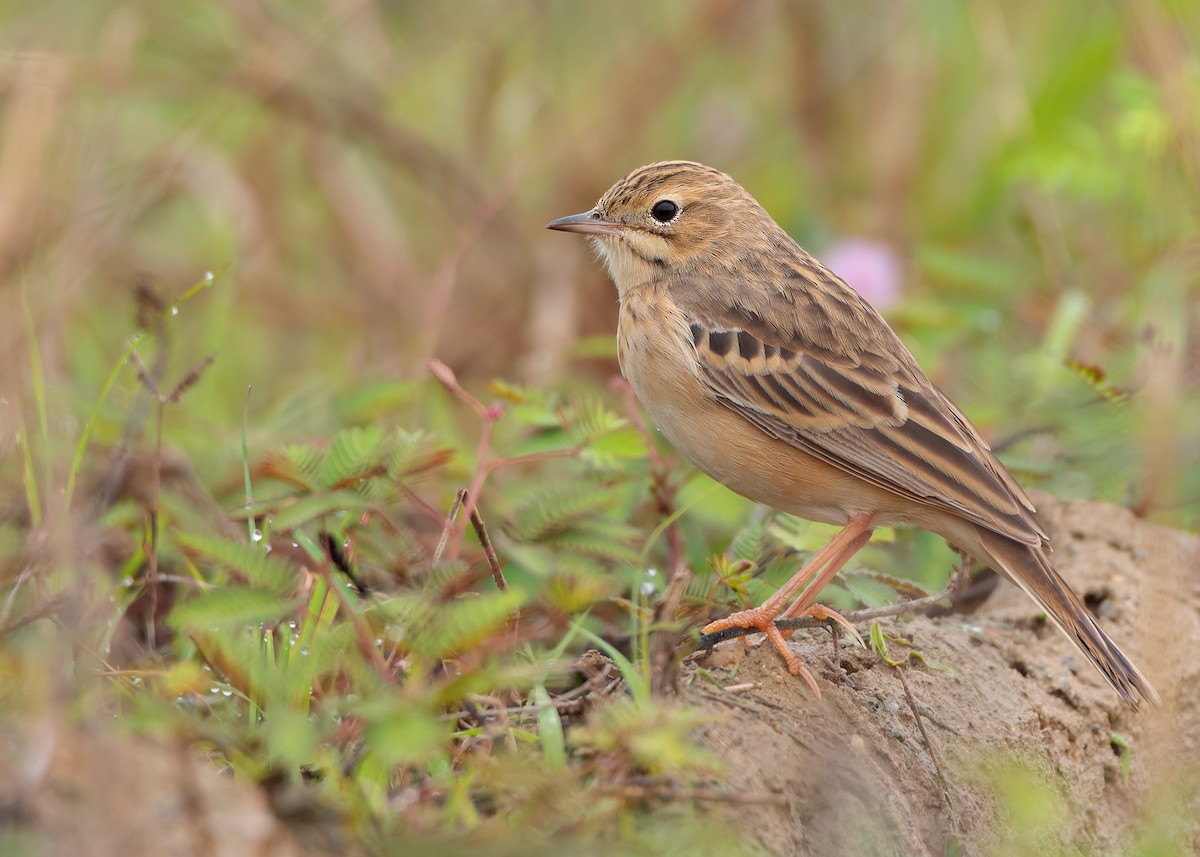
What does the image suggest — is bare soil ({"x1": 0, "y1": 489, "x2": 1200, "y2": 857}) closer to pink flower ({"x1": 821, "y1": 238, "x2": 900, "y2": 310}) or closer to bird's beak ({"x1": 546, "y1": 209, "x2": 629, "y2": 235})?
bird's beak ({"x1": 546, "y1": 209, "x2": 629, "y2": 235})

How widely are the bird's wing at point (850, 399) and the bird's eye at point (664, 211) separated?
0.58 m

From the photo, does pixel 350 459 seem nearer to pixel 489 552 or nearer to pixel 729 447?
pixel 489 552

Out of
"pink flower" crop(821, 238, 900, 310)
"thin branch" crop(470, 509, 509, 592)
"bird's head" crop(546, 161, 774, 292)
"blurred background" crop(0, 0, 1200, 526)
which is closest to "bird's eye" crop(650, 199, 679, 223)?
"bird's head" crop(546, 161, 774, 292)

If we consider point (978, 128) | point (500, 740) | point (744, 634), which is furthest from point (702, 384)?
point (978, 128)

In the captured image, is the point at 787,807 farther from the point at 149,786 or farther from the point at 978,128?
the point at 978,128

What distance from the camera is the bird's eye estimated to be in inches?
217

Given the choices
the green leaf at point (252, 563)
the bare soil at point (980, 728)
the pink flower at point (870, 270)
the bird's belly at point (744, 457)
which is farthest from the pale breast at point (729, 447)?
the pink flower at point (870, 270)

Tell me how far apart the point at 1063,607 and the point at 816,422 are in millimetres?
1005

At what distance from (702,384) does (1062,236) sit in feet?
16.7

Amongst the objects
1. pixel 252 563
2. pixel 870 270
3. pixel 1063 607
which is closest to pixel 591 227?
pixel 1063 607

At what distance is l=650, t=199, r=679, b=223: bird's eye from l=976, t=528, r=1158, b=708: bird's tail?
183 cm

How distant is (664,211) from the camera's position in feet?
18.1

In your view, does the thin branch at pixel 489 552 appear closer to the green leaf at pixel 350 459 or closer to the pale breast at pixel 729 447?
the green leaf at pixel 350 459

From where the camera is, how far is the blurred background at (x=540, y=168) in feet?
23.4
